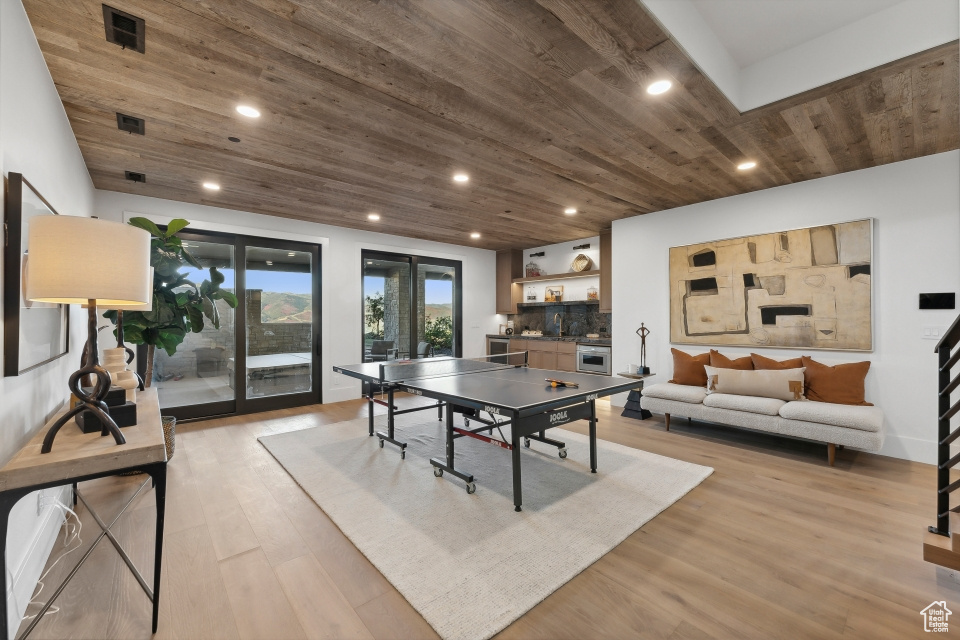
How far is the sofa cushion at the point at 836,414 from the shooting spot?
325 centimetres

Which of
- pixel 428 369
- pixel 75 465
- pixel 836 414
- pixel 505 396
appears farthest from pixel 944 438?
pixel 75 465

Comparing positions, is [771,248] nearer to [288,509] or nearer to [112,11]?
[288,509]

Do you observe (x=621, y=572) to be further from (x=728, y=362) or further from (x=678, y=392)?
(x=728, y=362)

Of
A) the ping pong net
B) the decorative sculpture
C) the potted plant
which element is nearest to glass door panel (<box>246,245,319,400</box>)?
the potted plant

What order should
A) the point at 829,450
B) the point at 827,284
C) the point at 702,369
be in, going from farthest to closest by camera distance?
the point at 702,369 → the point at 827,284 → the point at 829,450

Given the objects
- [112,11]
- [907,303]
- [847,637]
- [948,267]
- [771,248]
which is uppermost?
[112,11]

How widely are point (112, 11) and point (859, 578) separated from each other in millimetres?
4422

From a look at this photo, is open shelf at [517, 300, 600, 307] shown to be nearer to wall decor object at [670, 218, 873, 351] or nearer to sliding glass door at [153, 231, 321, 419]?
wall decor object at [670, 218, 873, 351]

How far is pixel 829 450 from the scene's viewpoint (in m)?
3.42

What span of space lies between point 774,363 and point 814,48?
9.68ft

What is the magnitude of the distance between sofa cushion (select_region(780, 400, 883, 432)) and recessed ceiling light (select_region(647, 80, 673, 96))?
3015 millimetres

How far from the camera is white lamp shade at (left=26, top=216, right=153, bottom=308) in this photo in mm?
1487

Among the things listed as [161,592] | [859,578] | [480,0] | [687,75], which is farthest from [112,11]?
[859,578]

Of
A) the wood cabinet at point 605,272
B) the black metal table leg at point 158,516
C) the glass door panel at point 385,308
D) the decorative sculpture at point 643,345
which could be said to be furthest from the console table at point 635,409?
the black metal table leg at point 158,516
